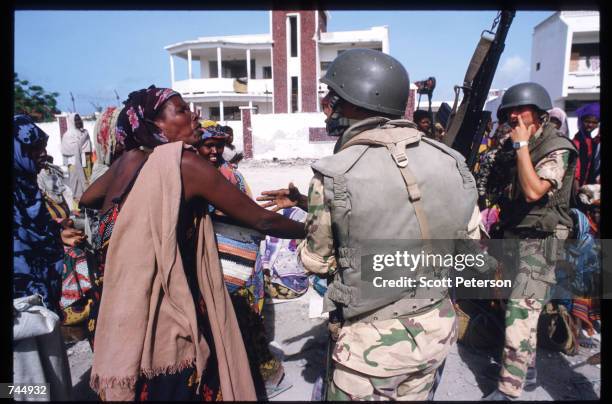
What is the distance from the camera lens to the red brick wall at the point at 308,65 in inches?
1057

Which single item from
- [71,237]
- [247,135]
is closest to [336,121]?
[71,237]

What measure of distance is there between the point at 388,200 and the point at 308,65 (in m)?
27.2

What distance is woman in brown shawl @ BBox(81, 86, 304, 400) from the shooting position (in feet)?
5.18

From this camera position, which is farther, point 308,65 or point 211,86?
point 211,86

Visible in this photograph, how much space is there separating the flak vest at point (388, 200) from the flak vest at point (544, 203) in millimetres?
1334

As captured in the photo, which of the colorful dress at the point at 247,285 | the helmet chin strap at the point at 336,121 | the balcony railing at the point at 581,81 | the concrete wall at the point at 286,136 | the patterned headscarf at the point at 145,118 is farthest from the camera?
the balcony railing at the point at 581,81

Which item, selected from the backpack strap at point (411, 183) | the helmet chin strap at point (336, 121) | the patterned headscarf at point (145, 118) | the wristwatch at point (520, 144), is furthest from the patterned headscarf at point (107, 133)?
the wristwatch at point (520, 144)

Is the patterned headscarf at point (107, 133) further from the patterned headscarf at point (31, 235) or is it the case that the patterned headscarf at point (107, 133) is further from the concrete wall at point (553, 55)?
the concrete wall at point (553, 55)

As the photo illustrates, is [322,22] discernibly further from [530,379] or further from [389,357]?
[389,357]

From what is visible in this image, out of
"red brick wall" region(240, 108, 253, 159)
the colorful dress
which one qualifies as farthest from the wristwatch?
"red brick wall" region(240, 108, 253, 159)

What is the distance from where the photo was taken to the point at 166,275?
62.5 inches

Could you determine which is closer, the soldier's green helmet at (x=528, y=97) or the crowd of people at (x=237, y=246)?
the crowd of people at (x=237, y=246)

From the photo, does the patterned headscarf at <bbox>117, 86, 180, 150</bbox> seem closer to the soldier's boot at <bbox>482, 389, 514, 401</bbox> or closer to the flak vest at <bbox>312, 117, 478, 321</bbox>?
the flak vest at <bbox>312, 117, 478, 321</bbox>

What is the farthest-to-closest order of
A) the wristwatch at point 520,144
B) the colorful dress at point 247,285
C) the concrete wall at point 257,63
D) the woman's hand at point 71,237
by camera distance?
the concrete wall at point 257,63 < the woman's hand at point 71,237 < the wristwatch at point 520,144 < the colorful dress at point 247,285
